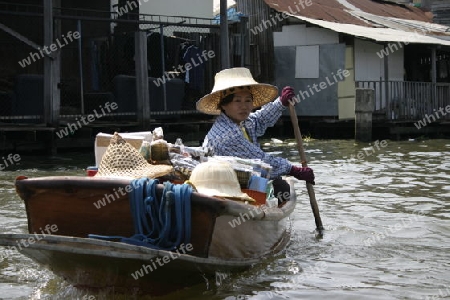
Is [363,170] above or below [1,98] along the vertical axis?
below

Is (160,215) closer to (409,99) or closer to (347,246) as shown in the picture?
(347,246)

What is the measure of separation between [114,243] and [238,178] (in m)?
1.44

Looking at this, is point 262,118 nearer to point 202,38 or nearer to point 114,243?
point 114,243

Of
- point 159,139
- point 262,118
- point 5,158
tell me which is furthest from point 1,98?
point 159,139

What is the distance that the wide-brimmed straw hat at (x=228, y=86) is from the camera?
6953mm

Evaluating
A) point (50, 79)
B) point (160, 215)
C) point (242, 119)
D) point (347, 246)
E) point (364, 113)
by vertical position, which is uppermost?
point (50, 79)

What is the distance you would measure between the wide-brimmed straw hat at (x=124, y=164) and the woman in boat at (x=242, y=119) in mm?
1083

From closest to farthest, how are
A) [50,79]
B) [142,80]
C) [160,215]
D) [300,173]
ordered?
[160,215] → [300,173] → [50,79] → [142,80]

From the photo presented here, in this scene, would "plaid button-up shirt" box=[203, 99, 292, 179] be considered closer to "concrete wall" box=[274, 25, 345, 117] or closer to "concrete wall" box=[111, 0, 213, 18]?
"concrete wall" box=[111, 0, 213, 18]

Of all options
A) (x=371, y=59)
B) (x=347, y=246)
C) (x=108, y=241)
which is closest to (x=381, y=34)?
(x=371, y=59)

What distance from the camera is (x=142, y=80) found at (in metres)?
15.2

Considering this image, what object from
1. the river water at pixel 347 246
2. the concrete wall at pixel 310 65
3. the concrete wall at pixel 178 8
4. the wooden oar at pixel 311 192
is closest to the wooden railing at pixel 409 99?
the concrete wall at pixel 310 65

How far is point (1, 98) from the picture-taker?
14359 mm

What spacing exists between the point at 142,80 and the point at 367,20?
41.2ft
